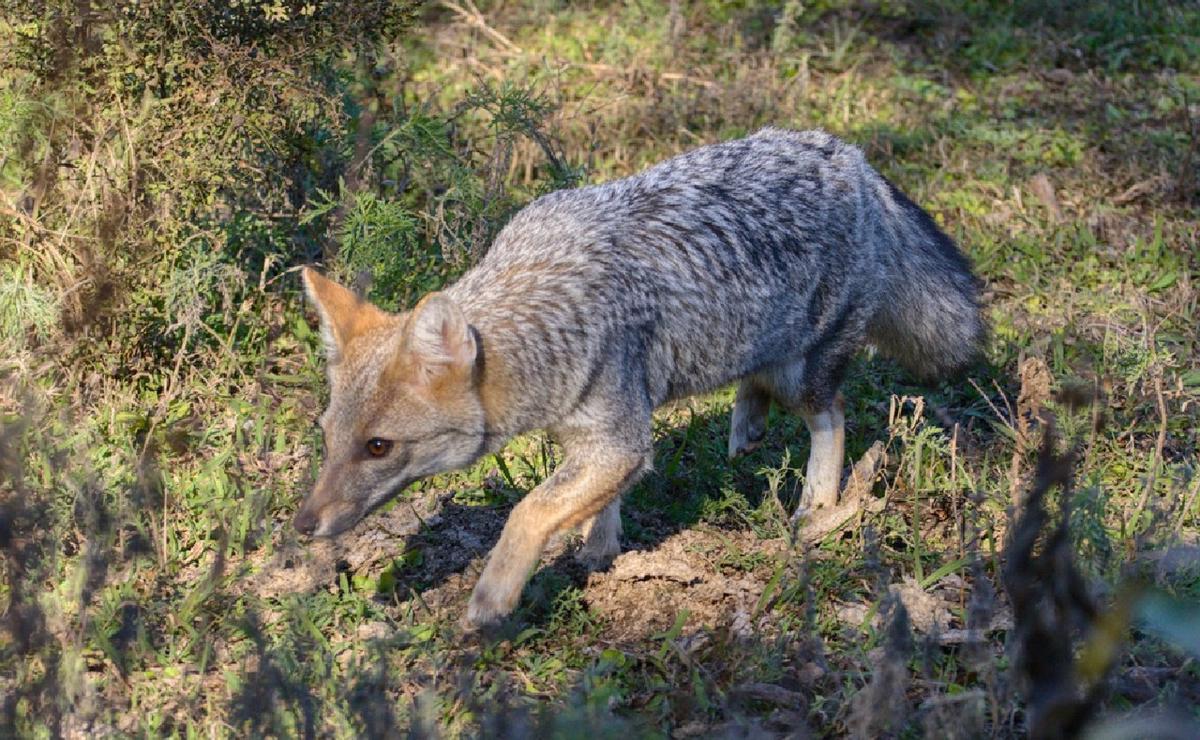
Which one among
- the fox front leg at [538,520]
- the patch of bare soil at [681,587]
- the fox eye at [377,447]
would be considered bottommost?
the patch of bare soil at [681,587]

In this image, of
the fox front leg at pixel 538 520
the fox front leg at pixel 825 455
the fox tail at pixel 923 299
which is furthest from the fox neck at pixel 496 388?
the fox tail at pixel 923 299

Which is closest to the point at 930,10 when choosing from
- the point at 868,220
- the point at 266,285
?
the point at 868,220

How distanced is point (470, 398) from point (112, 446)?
2513mm

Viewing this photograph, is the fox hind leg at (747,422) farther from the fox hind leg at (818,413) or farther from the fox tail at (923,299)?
the fox tail at (923,299)

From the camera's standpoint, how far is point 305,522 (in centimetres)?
499

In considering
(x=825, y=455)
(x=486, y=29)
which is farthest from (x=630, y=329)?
(x=486, y=29)

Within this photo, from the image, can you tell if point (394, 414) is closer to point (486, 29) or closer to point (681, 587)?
point (681, 587)

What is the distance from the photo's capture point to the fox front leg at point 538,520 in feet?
17.5

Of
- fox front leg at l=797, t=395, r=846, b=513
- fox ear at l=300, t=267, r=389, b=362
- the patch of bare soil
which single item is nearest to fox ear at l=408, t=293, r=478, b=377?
fox ear at l=300, t=267, r=389, b=362

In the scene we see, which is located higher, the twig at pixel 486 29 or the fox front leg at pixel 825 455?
the twig at pixel 486 29

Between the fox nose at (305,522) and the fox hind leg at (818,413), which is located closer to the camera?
the fox nose at (305,522)

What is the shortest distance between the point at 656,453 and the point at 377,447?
2303 millimetres

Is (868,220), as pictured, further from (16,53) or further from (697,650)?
(16,53)

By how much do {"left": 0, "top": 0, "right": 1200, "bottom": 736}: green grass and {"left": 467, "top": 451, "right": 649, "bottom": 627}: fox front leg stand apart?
0.70 feet
